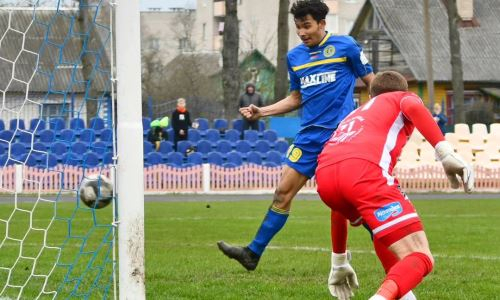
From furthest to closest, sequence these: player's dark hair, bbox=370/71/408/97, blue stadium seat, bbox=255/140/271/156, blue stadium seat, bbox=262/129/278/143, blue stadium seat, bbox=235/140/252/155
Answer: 1. blue stadium seat, bbox=262/129/278/143
2. blue stadium seat, bbox=255/140/271/156
3. blue stadium seat, bbox=235/140/252/155
4. player's dark hair, bbox=370/71/408/97

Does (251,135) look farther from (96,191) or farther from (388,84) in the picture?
(388,84)

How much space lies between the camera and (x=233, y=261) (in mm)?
10164

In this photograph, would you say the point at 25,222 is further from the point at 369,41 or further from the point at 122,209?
the point at 369,41

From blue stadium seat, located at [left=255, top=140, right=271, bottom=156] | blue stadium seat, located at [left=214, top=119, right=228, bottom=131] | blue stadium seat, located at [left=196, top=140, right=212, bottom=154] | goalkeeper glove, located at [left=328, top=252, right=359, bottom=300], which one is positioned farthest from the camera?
blue stadium seat, located at [left=214, top=119, right=228, bottom=131]

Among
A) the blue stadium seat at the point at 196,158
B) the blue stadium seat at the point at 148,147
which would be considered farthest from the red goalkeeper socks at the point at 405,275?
the blue stadium seat at the point at 148,147

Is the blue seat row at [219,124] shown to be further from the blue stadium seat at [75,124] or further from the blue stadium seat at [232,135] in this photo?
the blue stadium seat at [75,124]

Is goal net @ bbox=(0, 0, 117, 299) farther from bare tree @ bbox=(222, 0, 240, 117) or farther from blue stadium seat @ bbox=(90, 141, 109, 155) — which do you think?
bare tree @ bbox=(222, 0, 240, 117)

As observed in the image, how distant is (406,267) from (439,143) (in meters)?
0.73

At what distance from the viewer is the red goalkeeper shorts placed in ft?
19.4

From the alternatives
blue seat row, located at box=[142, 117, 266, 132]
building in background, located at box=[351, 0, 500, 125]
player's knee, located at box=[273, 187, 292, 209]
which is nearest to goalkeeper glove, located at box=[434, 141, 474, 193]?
player's knee, located at box=[273, 187, 292, 209]

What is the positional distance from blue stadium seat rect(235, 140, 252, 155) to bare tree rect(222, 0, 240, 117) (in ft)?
19.3

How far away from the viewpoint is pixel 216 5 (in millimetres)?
87938

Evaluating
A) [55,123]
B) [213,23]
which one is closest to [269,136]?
[55,123]

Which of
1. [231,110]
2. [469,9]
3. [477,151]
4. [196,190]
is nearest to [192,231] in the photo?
[196,190]
